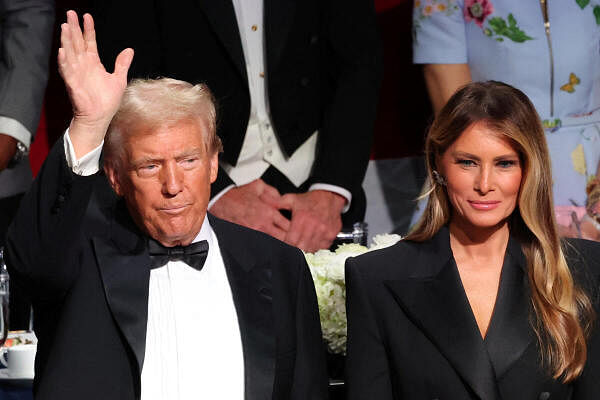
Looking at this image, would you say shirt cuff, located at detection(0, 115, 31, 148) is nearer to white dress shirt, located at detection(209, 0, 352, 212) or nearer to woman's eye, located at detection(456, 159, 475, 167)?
white dress shirt, located at detection(209, 0, 352, 212)

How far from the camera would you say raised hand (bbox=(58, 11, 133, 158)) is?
2.34 meters

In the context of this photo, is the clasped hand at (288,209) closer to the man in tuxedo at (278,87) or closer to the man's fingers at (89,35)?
the man in tuxedo at (278,87)

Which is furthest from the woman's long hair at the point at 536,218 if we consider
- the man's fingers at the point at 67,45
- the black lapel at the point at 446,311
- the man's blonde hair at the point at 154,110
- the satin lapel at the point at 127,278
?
the man's fingers at the point at 67,45

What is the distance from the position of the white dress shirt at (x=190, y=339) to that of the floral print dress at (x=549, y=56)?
155 cm

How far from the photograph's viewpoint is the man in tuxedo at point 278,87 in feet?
12.0

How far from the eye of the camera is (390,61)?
15.1 ft

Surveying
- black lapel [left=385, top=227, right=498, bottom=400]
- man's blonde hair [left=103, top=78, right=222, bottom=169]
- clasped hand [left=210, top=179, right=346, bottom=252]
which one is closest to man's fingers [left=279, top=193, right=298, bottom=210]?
clasped hand [left=210, top=179, right=346, bottom=252]

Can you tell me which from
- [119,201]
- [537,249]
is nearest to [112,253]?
[119,201]

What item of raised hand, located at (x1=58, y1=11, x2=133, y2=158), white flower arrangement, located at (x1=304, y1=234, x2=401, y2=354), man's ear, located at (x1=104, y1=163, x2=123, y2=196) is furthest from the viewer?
white flower arrangement, located at (x1=304, y1=234, x2=401, y2=354)

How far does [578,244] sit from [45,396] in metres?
1.43

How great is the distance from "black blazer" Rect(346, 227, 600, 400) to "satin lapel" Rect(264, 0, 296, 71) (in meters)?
1.10

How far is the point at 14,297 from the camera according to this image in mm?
3990

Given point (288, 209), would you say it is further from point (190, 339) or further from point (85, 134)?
point (85, 134)

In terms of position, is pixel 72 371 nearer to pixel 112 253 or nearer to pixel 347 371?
pixel 112 253
